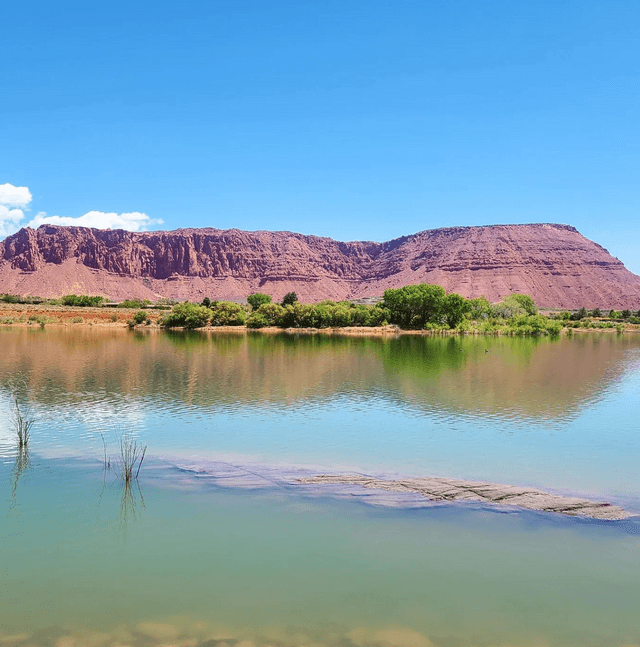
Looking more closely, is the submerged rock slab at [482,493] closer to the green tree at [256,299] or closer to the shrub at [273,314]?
the shrub at [273,314]

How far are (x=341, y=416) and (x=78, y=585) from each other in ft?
48.8

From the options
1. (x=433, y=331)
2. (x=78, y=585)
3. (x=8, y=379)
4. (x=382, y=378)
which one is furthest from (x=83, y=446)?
(x=433, y=331)

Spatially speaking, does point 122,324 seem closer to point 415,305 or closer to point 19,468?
point 415,305

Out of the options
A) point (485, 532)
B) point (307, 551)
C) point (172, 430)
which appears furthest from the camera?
point (172, 430)

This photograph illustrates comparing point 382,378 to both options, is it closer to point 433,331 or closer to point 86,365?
point 86,365

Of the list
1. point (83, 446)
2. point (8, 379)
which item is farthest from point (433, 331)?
point (83, 446)

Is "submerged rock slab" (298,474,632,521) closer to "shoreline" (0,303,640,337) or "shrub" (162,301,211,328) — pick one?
"shoreline" (0,303,640,337)

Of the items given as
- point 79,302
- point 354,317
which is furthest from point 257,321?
point 79,302

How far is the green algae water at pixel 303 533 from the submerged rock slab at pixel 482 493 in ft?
1.66

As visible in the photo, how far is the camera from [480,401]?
28.4 metres

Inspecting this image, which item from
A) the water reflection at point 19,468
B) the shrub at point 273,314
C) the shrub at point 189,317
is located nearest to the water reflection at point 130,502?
the water reflection at point 19,468

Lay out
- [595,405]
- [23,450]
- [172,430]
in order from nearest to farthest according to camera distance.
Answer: [23,450] → [172,430] → [595,405]

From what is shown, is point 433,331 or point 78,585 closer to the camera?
point 78,585

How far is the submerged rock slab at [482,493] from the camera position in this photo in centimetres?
1347
